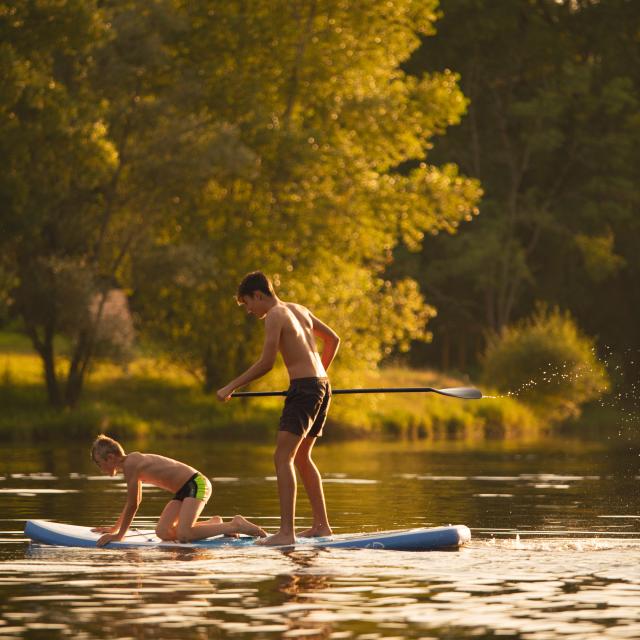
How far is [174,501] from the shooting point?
14.2 meters

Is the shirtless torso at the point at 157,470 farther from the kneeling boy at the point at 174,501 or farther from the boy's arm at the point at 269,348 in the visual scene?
the boy's arm at the point at 269,348

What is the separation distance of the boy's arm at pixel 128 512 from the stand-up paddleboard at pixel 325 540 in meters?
0.06

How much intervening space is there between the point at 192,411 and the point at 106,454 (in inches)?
1019

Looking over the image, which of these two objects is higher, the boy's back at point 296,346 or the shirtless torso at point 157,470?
the boy's back at point 296,346

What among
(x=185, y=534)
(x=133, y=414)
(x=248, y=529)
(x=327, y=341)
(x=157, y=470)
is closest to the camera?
(x=248, y=529)

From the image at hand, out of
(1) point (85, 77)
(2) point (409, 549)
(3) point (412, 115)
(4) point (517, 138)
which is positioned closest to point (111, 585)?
(2) point (409, 549)

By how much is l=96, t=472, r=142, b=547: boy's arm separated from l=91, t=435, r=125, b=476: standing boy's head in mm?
247

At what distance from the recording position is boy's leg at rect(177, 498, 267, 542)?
13.9 metres

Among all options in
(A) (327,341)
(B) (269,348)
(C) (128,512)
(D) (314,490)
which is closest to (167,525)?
(C) (128,512)

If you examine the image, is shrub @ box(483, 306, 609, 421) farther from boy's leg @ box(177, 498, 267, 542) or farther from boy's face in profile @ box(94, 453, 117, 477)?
boy's face in profile @ box(94, 453, 117, 477)

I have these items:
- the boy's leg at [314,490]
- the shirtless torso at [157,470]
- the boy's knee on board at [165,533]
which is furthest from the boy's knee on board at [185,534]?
the boy's leg at [314,490]

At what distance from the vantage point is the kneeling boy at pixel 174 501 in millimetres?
13789

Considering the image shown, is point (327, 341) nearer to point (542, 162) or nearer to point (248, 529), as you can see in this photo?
point (248, 529)

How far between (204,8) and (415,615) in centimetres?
3188
